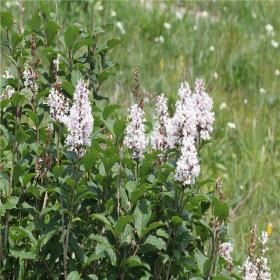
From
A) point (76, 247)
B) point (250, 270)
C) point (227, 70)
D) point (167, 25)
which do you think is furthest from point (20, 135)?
point (167, 25)

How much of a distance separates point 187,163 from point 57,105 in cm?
61

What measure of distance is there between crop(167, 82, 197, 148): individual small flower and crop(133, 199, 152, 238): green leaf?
278 millimetres

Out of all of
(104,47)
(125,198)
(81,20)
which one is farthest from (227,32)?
(125,198)

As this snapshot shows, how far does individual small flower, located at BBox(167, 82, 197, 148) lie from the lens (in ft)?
9.94

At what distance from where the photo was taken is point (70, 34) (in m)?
3.44

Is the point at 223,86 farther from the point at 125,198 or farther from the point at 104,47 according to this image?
the point at 125,198

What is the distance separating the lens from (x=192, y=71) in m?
6.89

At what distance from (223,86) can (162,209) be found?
378 cm

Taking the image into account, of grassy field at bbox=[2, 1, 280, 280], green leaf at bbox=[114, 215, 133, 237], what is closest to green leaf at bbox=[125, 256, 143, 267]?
green leaf at bbox=[114, 215, 133, 237]

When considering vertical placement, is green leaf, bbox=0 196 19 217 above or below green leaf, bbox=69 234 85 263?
above

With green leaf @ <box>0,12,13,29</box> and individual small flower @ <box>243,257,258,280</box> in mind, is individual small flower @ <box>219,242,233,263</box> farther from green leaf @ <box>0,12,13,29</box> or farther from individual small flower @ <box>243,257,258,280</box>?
green leaf @ <box>0,12,13,29</box>

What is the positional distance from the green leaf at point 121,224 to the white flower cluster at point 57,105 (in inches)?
18.4

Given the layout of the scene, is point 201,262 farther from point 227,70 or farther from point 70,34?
point 227,70

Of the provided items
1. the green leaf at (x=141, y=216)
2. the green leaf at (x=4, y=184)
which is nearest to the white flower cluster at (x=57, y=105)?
the green leaf at (x=4, y=184)
